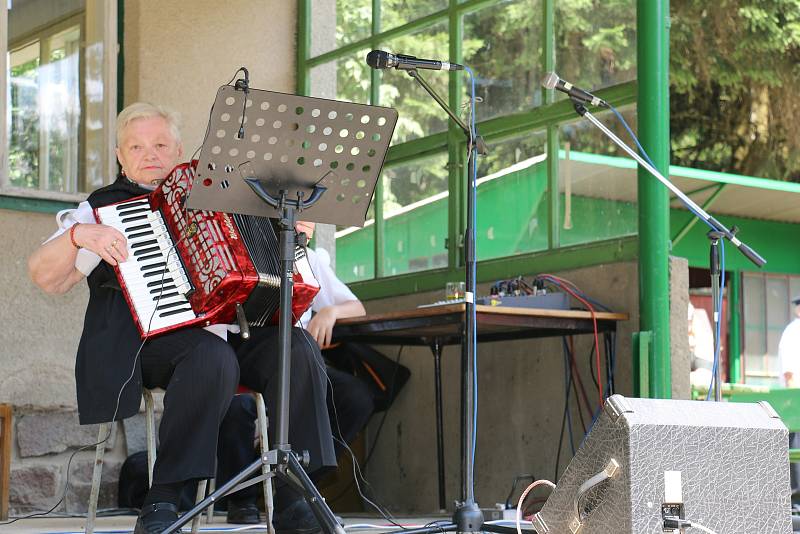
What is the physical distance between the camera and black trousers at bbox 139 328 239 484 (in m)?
2.74

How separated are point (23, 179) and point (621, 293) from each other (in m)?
2.26

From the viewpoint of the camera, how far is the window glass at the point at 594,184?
3.76m

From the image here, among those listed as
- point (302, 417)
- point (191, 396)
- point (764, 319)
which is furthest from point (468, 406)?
point (764, 319)

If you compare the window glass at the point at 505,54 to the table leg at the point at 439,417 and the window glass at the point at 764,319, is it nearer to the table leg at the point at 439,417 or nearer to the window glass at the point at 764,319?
the table leg at the point at 439,417

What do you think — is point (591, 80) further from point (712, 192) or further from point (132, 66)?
point (712, 192)

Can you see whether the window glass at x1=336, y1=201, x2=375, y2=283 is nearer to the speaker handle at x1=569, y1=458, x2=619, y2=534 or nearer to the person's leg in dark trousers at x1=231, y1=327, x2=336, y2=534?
the person's leg in dark trousers at x1=231, y1=327, x2=336, y2=534

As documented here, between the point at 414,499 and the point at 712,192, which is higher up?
the point at 712,192

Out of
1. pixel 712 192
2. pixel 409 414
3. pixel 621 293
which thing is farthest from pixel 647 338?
pixel 712 192

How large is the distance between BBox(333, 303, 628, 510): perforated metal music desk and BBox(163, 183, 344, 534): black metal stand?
33.6 inches

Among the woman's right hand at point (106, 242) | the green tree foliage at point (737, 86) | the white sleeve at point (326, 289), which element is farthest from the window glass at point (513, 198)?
the green tree foliage at point (737, 86)

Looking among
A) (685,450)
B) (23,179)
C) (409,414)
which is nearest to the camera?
(685,450)

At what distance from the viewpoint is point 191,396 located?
2.78 m

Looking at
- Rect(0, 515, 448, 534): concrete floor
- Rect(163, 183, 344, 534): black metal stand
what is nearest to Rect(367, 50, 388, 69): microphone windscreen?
Rect(163, 183, 344, 534): black metal stand

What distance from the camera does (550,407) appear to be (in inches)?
157
